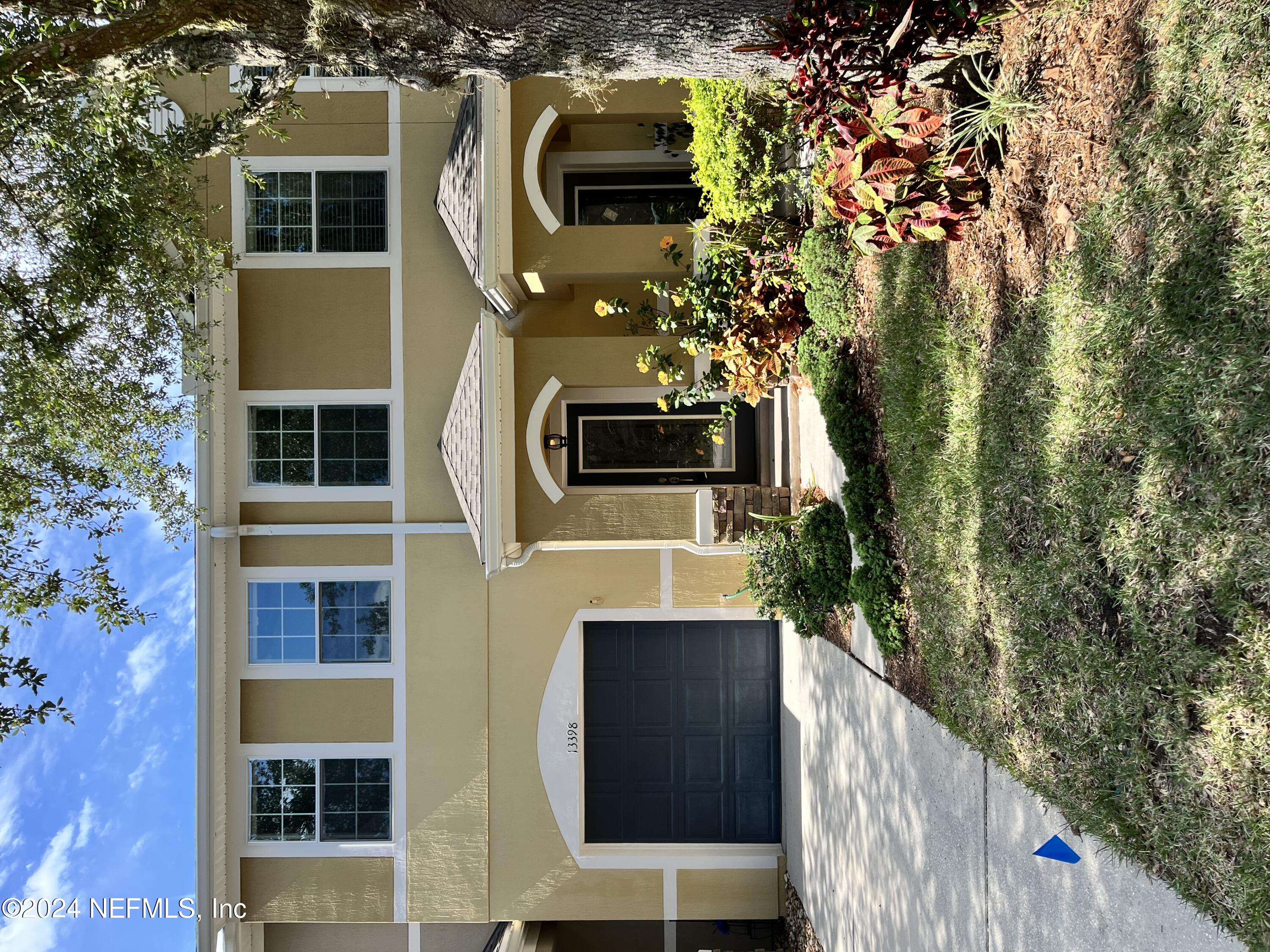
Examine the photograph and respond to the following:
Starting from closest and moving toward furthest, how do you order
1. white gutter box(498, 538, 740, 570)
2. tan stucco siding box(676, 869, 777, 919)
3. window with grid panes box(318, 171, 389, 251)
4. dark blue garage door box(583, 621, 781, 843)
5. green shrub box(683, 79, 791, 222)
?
green shrub box(683, 79, 791, 222) → white gutter box(498, 538, 740, 570) → tan stucco siding box(676, 869, 777, 919) → window with grid panes box(318, 171, 389, 251) → dark blue garage door box(583, 621, 781, 843)

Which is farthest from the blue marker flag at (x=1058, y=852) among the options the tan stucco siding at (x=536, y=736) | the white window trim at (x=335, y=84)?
the white window trim at (x=335, y=84)

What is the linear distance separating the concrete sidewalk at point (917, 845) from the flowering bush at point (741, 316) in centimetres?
87

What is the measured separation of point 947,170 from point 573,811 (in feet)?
33.5

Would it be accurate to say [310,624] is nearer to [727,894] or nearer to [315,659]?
[315,659]

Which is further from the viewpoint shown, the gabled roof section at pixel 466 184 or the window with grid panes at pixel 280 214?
the window with grid panes at pixel 280 214

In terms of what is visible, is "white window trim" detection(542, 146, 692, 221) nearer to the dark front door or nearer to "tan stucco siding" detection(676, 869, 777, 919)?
the dark front door

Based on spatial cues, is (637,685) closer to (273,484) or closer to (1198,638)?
(273,484)

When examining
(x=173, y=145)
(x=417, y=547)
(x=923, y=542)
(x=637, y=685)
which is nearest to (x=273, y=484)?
(x=417, y=547)

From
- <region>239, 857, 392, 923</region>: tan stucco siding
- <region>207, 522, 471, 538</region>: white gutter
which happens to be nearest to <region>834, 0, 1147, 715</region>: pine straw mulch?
<region>207, 522, 471, 538</region>: white gutter

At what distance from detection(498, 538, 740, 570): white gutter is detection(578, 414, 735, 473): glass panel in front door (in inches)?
49.6

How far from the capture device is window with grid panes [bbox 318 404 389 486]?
11836 millimetres

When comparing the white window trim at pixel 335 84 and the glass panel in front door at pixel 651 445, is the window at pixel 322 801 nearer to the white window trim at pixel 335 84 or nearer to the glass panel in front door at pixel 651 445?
→ the glass panel in front door at pixel 651 445

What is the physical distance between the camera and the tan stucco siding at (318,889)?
11.6 metres

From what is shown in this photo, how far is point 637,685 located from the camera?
1246 centimetres
